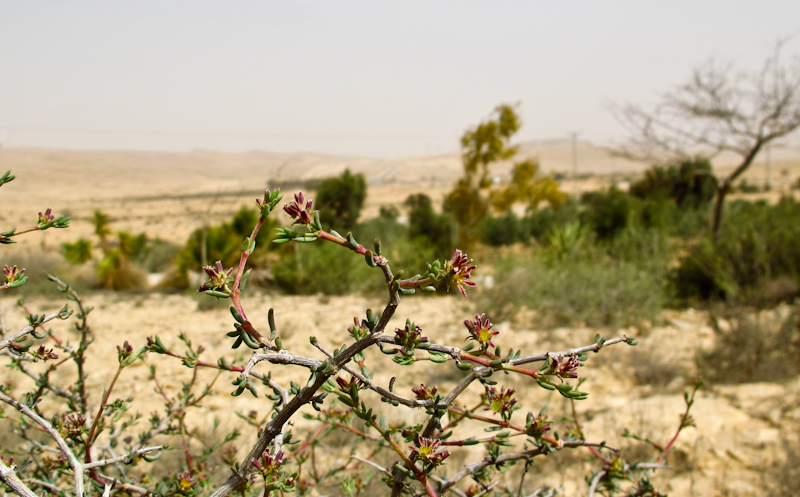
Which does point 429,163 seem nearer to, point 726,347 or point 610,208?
point 610,208

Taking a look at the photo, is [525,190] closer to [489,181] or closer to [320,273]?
[489,181]

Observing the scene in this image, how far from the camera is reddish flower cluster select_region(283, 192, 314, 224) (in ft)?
2.24

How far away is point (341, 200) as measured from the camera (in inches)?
556

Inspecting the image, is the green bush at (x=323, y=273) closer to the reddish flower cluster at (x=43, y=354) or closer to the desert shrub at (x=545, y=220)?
the reddish flower cluster at (x=43, y=354)

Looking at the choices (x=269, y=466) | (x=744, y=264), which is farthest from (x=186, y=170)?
(x=269, y=466)

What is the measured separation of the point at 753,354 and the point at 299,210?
550 cm

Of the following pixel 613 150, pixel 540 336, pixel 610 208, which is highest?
pixel 613 150

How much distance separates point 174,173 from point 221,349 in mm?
→ 85885

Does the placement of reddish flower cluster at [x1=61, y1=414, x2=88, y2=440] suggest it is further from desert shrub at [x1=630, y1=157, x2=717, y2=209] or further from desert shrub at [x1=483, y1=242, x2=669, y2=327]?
desert shrub at [x1=630, y1=157, x2=717, y2=209]

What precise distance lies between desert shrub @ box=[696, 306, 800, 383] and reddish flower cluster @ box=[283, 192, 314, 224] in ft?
17.2

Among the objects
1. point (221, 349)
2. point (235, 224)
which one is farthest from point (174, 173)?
point (221, 349)

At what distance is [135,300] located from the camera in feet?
29.9

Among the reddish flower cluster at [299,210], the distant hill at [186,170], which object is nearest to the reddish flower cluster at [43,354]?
the reddish flower cluster at [299,210]

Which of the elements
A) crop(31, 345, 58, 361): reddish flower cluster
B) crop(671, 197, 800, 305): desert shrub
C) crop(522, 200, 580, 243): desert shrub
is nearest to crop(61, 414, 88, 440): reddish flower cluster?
crop(31, 345, 58, 361): reddish flower cluster
